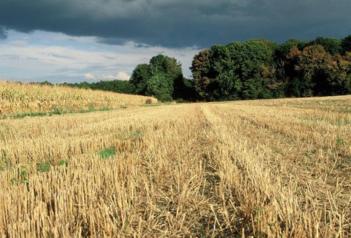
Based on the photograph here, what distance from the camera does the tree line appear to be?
2832 inches

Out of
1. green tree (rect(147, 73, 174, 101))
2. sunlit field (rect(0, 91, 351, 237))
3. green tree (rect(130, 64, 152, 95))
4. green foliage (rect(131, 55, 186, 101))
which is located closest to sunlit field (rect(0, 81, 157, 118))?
sunlit field (rect(0, 91, 351, 237))

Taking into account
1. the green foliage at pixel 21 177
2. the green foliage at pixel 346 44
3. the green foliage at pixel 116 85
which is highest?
the green foliage at pixel 346 44

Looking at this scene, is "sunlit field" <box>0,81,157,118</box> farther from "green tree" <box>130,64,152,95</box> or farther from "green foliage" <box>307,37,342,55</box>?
"green tree" <box>130,64,152,95</box>

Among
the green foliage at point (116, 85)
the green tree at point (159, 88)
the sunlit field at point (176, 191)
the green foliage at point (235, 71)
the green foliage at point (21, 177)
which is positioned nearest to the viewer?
the sunlit field at point (176, 191)

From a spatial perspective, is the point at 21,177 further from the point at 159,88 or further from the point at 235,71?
the point at 159,88

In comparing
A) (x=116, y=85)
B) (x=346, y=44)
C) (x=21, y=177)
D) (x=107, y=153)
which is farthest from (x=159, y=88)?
(x=21, y=177)

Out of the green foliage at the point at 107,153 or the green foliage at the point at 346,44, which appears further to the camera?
the green foliage at the point at 346,44

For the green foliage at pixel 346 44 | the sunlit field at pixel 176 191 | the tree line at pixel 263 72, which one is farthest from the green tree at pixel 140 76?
the sunlit field at pixel 176 191

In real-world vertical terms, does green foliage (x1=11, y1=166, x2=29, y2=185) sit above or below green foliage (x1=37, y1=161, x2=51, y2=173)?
above

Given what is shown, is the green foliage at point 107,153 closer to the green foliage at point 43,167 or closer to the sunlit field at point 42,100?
the green foliage at point 43,167

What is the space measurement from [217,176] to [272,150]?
2.57 m

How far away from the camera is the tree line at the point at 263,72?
71.9 metres

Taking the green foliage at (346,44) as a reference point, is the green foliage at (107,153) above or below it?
below

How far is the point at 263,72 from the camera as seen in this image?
268ft
